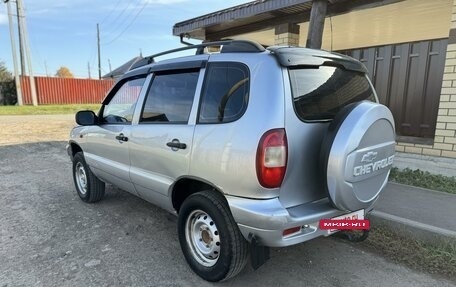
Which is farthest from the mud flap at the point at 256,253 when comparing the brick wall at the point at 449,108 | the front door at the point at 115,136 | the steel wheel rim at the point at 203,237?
the brick wall at the point at 449,108

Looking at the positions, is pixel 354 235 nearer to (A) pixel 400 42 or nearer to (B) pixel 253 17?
(B) pixel 253 17

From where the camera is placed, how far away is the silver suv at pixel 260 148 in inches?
91.8

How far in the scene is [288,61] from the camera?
2430 mm

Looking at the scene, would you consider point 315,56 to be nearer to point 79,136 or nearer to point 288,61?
point 288,61

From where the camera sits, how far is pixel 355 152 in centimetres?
234

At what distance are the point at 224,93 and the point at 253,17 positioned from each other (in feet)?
16.5

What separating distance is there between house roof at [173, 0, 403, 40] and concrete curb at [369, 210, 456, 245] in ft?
12.0

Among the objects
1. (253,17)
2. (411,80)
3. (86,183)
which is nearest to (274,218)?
(86,183)

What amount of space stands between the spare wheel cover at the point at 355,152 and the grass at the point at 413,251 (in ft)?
3.26

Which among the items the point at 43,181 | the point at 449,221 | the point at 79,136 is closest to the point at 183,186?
the point at 79,136

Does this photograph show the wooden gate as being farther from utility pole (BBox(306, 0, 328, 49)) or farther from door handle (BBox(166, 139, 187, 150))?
door handle (BBox(166, 139, 187, 150))

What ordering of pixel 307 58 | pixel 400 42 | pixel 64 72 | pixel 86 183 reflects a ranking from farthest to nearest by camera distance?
1. pixel 64 72
2. pixel 400 42
3. pixel 86 183
4. pixel 307 58

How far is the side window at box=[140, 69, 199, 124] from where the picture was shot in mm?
2973

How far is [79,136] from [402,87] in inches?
255
